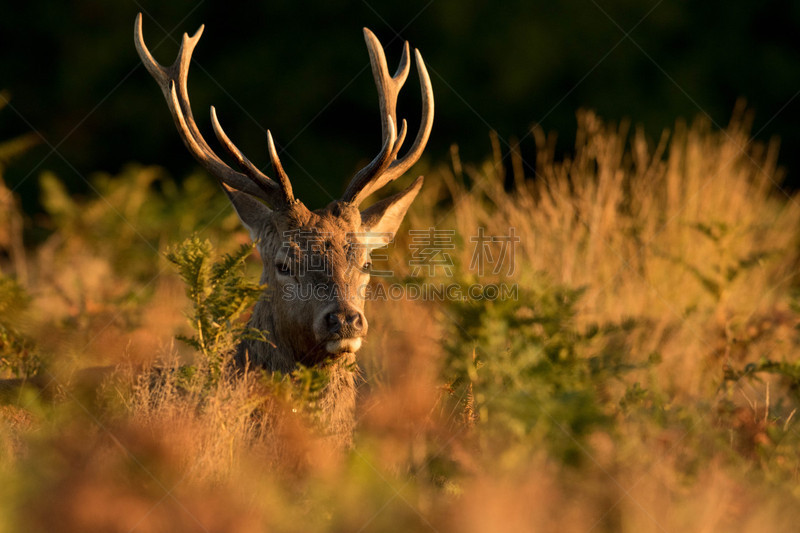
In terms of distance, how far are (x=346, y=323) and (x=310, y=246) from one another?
2.11 ft

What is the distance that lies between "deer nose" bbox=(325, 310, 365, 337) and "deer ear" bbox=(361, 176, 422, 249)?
82 centimetres

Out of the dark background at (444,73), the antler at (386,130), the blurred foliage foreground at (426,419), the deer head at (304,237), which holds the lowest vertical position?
the blurred foliage foreground at (426,419)

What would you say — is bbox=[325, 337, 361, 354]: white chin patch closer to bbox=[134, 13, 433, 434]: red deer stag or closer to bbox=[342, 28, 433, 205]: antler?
bbox=[134, 13, 433, 434]: red deer stag

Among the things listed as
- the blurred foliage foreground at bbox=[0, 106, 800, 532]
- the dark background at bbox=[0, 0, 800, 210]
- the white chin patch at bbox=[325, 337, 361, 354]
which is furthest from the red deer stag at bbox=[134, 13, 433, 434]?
the dark background at bbox=[0, 0, 800, 210]

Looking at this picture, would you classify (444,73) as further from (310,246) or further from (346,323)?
(346,323)

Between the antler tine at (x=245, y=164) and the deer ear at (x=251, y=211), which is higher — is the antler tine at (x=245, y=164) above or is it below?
above

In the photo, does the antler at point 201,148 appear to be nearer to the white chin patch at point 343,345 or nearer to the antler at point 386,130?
the antler at point 386,130

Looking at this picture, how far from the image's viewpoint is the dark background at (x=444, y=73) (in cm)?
1365

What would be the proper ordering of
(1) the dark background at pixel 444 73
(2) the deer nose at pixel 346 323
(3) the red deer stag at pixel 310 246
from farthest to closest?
(1) the dark background at pixel 444 73 → (3) the red deer stag at pixel 310 246 → (2) the deer nose at pixel 346 323

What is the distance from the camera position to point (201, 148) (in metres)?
5.14

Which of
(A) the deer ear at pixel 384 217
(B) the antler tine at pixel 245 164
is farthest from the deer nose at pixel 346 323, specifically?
(B) the antler tine at pixel 245 164

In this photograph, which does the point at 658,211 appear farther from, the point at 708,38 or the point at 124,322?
the point at 708,38

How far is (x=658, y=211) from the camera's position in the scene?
26.5ft

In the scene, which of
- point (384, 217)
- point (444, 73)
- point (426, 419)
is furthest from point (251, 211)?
point (444, 73)
